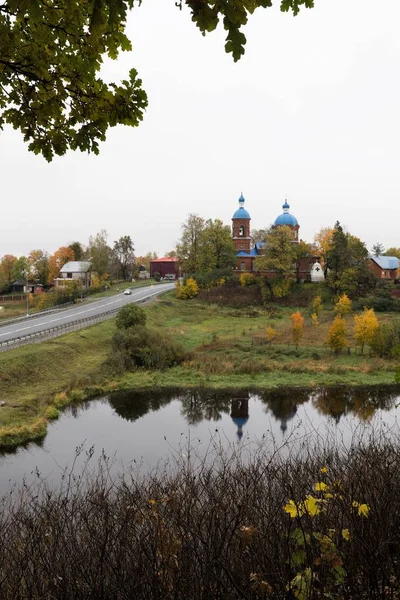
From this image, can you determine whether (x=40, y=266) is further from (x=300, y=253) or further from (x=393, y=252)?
(x=393, y=252)

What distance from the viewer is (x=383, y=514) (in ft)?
17.3

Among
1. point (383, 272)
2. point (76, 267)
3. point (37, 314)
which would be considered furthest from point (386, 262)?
point (76, 267)

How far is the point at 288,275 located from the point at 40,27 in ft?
181

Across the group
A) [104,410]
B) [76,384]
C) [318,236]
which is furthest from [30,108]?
[318,236]

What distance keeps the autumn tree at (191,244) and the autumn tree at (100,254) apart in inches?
805

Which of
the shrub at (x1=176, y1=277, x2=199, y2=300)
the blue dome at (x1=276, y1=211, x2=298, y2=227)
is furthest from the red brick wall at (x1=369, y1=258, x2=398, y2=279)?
the shrub at (x1=176, y1=277, x2=199, y2=300)

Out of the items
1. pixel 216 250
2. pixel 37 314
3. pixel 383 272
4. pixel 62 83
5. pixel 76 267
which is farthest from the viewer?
pixel 76 267

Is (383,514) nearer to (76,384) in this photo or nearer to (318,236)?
(76,384)

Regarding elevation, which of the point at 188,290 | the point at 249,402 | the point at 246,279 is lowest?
the point at 249,402

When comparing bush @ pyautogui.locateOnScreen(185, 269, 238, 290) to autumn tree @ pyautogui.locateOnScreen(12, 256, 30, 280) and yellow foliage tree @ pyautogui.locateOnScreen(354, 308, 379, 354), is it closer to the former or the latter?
yellow foliage tree @ pyautogui.locateOnScreen(354, 308, 379, 354)

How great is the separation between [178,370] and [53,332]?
11428 millimetres

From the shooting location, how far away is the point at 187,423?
22484mm

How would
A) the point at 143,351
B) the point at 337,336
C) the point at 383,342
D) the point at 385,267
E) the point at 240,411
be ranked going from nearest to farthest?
the point at 240,411 < the point at 143,351 < the point at 383,342 < the point at 337,336 < the point at 385,267

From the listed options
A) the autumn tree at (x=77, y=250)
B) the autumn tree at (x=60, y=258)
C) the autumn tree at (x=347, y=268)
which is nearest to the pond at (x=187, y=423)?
the autumn tree at (x=347, y=268)
